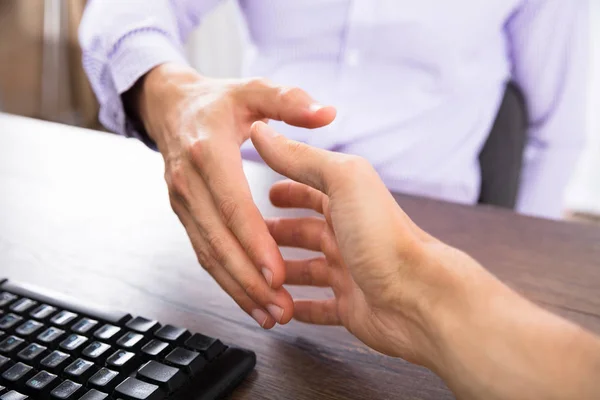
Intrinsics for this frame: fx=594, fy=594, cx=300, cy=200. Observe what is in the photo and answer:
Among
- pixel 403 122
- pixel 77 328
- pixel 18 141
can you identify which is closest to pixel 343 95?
pixel 403 122

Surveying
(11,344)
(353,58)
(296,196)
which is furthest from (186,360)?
(353,58)

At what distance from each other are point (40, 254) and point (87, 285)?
0.10 m

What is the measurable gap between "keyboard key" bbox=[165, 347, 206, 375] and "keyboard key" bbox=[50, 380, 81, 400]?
0.06 metres

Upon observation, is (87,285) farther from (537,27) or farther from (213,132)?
(537,27)

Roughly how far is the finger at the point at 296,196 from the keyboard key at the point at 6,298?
0.82 ft

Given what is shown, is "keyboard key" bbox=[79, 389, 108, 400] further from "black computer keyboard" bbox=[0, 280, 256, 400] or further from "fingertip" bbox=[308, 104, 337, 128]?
"fingertip" bbox=[308, 104, 337, 128]

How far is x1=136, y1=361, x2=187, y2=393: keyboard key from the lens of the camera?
0.38m

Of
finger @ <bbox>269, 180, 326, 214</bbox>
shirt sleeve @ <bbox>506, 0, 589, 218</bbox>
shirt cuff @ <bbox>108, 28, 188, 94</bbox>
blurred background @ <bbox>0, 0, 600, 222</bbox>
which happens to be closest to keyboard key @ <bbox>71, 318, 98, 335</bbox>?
finger @ <bbox>269, 180, 326, 214</bbox>

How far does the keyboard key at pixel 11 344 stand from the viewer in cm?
40

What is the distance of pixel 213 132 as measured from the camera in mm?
561

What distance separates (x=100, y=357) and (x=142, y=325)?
48mm

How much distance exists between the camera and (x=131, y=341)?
1.38 ft

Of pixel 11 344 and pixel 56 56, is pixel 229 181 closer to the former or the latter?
pixel 11 344

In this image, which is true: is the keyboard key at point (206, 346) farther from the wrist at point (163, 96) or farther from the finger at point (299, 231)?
the wrist at point (163, 96)
